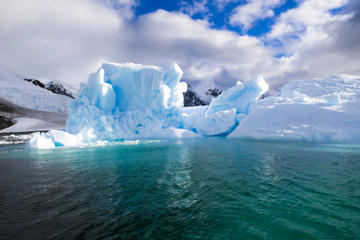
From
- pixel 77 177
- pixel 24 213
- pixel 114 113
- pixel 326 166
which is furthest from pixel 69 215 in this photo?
pixel 114 113

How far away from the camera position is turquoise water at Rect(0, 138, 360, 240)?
115 inches

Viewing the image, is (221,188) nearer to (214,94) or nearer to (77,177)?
(77,177)

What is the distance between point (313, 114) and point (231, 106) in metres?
9.20

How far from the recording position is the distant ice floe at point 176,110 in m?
13.4

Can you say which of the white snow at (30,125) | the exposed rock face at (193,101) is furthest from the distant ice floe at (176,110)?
the exposed rock face at (193,101)

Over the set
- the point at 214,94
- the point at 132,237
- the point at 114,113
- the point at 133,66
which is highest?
the point at 214,94

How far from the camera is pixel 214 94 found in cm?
10006

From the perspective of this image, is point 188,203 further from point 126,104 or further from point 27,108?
point 27,108

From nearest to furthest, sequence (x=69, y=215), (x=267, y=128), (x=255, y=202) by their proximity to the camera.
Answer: (x=69, y=215) < (x=255, y=202) < (x=267, y=128)

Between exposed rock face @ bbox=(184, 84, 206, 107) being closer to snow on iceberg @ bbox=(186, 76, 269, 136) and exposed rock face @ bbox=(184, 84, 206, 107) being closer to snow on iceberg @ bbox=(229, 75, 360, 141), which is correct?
snow on iceberg @ bbox=(186, 76, 269, 136)

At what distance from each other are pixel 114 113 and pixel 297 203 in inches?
676

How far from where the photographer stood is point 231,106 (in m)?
22.2

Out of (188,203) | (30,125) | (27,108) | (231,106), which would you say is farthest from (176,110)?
(27,108)

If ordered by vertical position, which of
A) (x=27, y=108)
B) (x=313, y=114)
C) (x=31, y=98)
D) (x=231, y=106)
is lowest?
(x=313, y=114)
